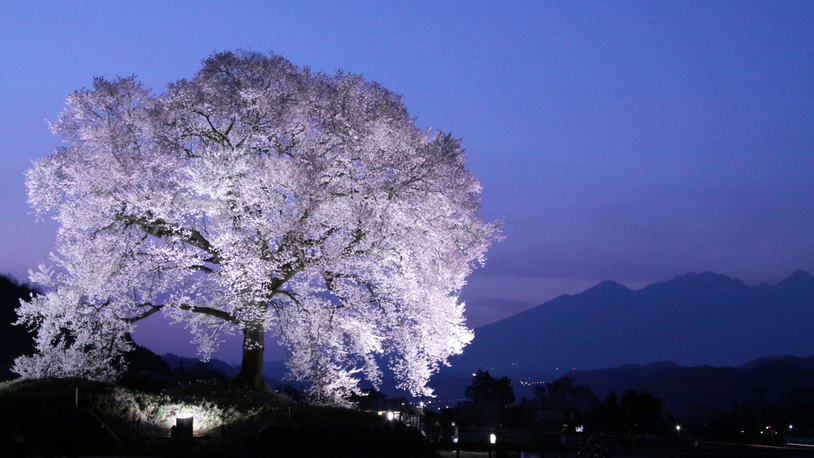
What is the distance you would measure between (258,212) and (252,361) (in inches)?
240

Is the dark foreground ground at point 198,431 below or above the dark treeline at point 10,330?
below

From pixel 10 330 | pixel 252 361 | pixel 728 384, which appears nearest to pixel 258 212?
pixel 252 361

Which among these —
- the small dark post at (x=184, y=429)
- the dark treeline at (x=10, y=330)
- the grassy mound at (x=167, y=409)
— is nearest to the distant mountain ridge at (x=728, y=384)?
the dark treeline at (x=10, y=330)

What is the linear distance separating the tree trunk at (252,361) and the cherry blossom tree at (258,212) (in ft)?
0.26

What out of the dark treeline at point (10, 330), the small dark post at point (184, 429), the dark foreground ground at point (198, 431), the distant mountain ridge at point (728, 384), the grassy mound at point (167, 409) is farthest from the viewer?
the distant mountain ridge at point (728, 384)

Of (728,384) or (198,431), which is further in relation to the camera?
(728,384)

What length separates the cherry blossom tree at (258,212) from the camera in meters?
20.9

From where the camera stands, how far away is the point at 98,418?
1823 centimetres

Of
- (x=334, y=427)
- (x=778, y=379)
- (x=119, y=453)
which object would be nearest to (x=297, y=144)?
(x=334, y=427)

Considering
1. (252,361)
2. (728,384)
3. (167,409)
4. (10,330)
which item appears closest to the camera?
(167,409)

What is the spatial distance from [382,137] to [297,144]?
315cm

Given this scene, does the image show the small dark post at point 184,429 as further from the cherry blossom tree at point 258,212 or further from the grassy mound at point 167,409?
the cherry blossom tree at point 258,212

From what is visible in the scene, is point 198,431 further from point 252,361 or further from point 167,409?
point 252,361

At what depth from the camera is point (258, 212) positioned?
2127 cm
